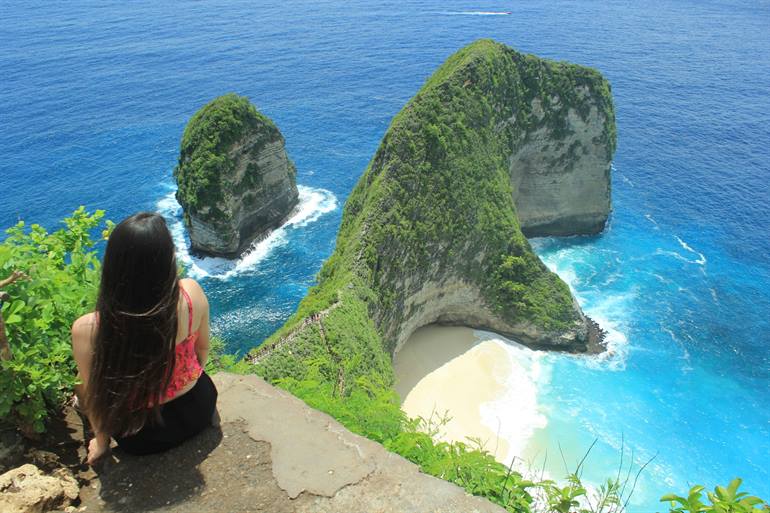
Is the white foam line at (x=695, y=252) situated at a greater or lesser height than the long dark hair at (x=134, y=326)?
lesser

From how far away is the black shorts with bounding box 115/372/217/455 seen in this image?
22.1 feet

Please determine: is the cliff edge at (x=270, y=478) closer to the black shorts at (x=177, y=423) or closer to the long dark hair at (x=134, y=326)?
the black shorts at (x=177, y=423)

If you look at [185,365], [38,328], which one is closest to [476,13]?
[38,328]

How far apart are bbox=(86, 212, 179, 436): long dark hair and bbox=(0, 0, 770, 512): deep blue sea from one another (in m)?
33.5

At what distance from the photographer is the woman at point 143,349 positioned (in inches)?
221

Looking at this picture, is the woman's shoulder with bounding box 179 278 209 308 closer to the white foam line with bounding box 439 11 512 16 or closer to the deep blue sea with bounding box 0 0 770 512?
the deep blue sea with bounding box 0 0 770 512

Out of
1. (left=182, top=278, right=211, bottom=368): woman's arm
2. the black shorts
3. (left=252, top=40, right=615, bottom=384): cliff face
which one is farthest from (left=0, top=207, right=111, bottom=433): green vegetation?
(left=252, top=40, right=615, bottom=384): cliff face

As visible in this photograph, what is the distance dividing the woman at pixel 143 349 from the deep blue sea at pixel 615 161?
1294 inches

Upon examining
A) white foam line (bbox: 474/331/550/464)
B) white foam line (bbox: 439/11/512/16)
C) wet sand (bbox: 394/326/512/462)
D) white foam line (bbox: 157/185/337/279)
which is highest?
white foam line (bbox: 439/11/512/16)

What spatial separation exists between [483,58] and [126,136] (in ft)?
178

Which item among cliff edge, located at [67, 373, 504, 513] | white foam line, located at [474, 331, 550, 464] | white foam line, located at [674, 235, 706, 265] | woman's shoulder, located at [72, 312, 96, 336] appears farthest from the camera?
white foam line, located at [674, 235, 706, 265]

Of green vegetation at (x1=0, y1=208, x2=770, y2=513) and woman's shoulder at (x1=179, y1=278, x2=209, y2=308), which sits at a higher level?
woman's shoulder at (x1=179, y1=278, x2=209, y2=308)

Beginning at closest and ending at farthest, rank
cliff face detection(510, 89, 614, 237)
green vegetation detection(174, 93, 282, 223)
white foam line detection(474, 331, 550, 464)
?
white foam line detection(474, 331, 550, 464), green vegetation detection(174, 93, 282, 223), cliff face detection(510, 89, 614, 237)

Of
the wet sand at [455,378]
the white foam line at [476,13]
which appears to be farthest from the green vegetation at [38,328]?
the white foam line at [476,13]
